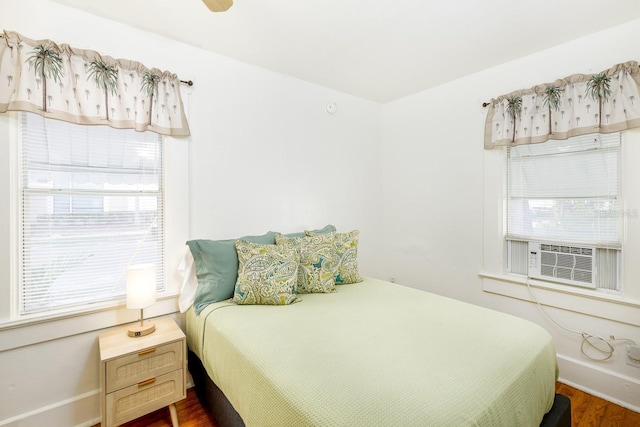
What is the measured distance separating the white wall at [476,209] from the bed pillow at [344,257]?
1066mm

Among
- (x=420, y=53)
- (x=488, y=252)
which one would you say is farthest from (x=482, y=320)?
(x=420, y=53)

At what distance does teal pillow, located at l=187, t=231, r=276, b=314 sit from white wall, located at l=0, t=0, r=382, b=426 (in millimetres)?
238

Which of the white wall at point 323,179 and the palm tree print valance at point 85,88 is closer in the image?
the palm tree print valance at point 85,88

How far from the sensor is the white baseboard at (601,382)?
198 cm

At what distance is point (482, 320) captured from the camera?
1689mm

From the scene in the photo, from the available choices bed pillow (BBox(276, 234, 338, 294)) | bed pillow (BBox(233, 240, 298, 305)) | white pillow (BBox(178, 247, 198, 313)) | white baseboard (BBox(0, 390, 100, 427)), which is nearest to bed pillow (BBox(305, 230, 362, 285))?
bed pillow (BBox(276, 234, 338, 294))

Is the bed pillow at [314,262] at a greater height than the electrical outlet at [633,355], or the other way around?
the bed pillow at [314,262]

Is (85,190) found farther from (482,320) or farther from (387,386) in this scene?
(482,320)

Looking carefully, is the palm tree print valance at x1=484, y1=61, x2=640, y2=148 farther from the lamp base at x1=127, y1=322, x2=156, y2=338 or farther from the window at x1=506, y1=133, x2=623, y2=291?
the lamp base at x1=127, y1=322, x2=156, y2=338

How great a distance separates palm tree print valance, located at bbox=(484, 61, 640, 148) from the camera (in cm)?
194

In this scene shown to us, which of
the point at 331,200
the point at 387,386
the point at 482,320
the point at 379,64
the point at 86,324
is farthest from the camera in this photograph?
the point at 331,200

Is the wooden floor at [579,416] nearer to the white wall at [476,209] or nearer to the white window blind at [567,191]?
the white wall at [476,209]

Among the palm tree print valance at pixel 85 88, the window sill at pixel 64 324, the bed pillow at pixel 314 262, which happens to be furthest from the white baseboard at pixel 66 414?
the palm tree print valance at pixel 85 88

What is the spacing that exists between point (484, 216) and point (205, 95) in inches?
101
